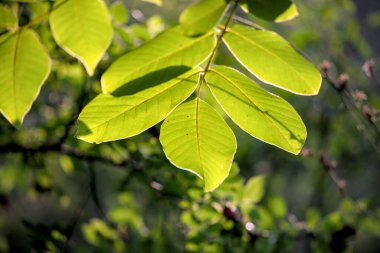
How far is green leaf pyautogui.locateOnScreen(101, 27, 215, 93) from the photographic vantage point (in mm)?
706

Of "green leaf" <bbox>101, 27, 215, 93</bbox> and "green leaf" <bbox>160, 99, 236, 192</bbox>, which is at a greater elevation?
"green leaf" <bbox>101, 27, 215, 93</bbox>

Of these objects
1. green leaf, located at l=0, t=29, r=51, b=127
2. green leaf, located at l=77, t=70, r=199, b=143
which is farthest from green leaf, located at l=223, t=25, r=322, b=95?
green leaf, located at l=0, t=29, r=51, b=127

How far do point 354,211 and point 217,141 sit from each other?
1.43m

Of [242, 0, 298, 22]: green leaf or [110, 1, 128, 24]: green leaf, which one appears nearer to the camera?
[242, 0, 298, 22]: green leaf

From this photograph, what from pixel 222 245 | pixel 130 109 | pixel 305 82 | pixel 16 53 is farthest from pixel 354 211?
pixel 16 53

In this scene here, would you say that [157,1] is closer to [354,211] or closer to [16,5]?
[16,5]

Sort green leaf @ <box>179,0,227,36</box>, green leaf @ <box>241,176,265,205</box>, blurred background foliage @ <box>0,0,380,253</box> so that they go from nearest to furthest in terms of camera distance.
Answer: green leaf @ <box>179,0,227,36</box> → blurred background foliage @ <box>0,0,380,253</box> → green leaf @ <box>241,176,265,205</box>

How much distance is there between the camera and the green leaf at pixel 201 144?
0.72m

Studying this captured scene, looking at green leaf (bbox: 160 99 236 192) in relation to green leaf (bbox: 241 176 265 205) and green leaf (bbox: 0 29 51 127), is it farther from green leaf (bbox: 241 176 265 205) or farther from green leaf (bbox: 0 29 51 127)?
green leaf (bbox: 241 176 265 205)

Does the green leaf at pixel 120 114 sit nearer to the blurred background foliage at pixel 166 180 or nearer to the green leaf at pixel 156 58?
the green leaf at pixel 156 58

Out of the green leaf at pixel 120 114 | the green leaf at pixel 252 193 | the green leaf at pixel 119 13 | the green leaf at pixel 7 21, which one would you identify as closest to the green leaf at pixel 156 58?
the green leaf at pixel 120 114

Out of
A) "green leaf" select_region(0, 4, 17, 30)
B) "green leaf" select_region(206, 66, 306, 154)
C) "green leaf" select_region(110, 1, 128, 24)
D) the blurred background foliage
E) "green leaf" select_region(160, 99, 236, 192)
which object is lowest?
the blurred background foliage

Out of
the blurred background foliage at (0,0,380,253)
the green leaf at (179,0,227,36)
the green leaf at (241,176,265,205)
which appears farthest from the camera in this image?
the green leaf at (241,176,265,205)

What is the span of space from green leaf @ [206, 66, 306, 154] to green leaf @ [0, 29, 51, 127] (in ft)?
1.04
